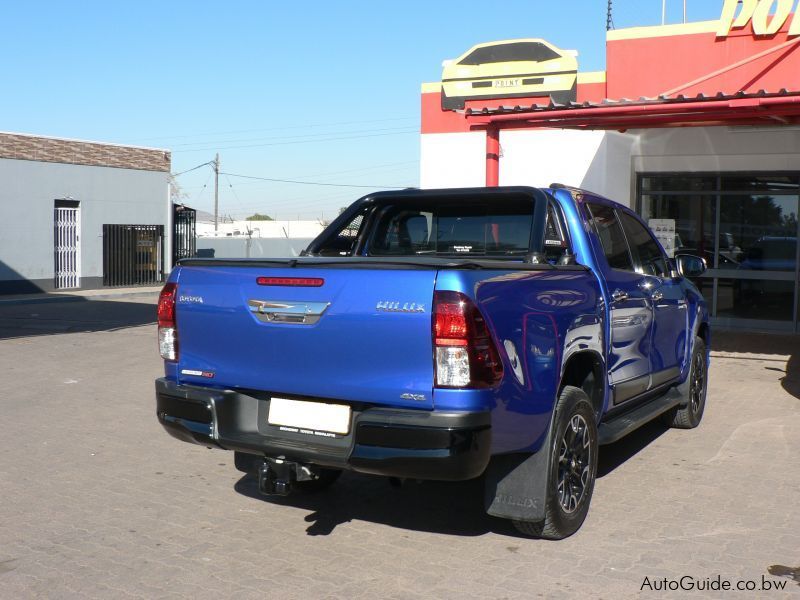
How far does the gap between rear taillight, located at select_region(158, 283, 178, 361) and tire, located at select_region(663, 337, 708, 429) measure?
4434 millimetres

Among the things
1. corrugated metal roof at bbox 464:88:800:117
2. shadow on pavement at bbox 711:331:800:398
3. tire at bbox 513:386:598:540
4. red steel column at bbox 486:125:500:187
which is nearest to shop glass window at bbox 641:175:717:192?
shadow on pavement at bbox 711:331:800:398

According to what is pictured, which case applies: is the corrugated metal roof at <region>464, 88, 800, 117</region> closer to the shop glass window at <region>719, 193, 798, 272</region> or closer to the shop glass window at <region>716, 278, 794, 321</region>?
the shop glass window at <region>719, 193, 798, 272</region>

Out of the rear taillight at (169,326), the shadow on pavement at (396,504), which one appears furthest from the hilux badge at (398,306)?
the shadow on pavement at (396,504)

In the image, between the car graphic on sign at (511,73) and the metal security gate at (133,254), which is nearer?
the car graphic on sign at (511,73)

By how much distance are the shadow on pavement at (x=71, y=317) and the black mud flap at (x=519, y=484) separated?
40.8ft

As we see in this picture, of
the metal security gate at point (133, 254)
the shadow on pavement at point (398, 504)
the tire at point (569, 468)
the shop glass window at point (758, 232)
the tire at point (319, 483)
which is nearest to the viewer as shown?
the tire at point (569, 468)

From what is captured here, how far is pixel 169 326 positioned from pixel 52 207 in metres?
23.7


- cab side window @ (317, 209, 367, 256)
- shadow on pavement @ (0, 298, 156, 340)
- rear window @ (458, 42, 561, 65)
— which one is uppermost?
rear window @ (458, 42, 561, 65)

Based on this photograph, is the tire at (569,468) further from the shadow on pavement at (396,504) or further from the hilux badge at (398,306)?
the hilux badge at (398,306)

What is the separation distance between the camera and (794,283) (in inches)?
574

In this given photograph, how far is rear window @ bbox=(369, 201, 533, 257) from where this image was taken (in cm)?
584

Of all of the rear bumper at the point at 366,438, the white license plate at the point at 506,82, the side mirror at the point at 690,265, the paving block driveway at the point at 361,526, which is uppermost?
the white license plate at the point at 506,82

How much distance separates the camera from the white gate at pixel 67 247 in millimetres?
26875

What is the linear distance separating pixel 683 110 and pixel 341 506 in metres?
7.23
